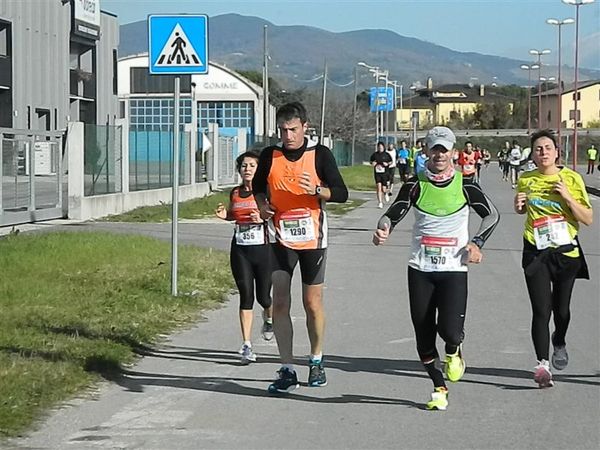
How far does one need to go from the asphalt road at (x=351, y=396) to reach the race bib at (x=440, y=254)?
962mm

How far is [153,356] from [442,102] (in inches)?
6462

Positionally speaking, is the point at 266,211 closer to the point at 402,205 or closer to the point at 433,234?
the point at 402,205

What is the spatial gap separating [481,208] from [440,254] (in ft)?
1.46

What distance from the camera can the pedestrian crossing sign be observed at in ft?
40.2

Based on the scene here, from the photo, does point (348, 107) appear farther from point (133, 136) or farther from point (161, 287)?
point (161, 287)

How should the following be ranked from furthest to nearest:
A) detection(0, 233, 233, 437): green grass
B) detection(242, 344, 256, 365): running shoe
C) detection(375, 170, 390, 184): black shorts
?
detection(375, 170, 390, 184): black shorts < detection(242, 344, 256, 365): running shoe < detection(0, 233, 233, 437): green grass

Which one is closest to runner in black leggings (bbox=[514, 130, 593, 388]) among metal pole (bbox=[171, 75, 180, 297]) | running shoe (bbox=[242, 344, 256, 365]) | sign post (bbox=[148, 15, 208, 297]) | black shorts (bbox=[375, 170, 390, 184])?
running shoe (bbox=[242, 344, 256, 365])

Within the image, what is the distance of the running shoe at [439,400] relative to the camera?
7.37 m

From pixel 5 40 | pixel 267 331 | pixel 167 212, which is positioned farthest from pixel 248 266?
pixel 5 40

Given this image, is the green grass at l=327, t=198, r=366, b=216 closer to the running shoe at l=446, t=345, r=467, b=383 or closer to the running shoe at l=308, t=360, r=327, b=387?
the running shoe at l=308, t=360, r=327, b=387

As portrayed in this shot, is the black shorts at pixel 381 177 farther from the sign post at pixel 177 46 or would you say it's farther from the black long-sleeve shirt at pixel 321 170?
the black long-sleeve shirt at pixel 321 170

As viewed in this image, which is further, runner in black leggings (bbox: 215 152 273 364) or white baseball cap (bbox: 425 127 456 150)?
runner in black leggings (bbox: 215 152 273 364)

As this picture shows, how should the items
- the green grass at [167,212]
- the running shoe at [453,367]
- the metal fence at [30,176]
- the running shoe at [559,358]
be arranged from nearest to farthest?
1. the running shoe at [453,367]
2. the running shoe at [559,358]
3. the metal fence at [30,176]
4. the green grass at [167,212]

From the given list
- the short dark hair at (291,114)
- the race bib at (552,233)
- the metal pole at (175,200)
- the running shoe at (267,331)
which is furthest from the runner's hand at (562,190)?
the metal pole at (175,200)
